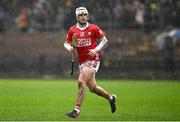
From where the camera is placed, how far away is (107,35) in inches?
1501

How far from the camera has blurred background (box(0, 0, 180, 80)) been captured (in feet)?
121

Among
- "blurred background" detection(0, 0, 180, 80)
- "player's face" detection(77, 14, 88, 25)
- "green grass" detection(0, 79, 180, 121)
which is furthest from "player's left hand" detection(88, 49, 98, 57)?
"blurred background" detection(0, 0, 180, 80)

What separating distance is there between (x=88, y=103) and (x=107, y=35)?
17250 mm

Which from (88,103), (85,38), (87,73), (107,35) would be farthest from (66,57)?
(87,73)

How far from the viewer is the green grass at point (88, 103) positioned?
54.6 feet

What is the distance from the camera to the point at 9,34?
38.7 metres

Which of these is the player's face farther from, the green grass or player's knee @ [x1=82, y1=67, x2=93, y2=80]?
the green grass

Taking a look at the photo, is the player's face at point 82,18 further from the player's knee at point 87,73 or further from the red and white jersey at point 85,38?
the player's knee at point 87,73

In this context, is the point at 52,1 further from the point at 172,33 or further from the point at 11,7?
the point at 172,33

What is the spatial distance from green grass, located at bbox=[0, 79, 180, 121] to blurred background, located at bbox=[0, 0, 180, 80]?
670 centimetres

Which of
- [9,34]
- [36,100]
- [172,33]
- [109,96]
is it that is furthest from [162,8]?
[109,96]

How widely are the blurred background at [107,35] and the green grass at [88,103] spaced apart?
264 inches

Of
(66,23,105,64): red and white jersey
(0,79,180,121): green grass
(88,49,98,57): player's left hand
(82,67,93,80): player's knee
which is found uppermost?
(66,23,105,64): red and white jersey

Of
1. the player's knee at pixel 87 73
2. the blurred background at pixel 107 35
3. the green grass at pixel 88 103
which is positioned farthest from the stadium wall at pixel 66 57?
the player's knee at pixel 87 73
